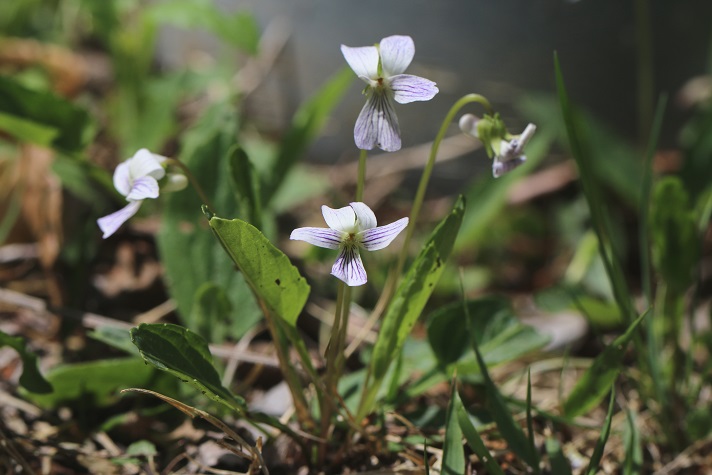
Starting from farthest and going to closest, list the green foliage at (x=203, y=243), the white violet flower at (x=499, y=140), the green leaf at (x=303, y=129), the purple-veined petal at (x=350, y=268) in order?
the green leaf at (x=303, y=129)
the green foliage at (x=203, y=243)
the white violet flower at (x=499, y=140)
the purple-veined petal at (x=350, y=268)

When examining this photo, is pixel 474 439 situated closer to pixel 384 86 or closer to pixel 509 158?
pixel 509 158

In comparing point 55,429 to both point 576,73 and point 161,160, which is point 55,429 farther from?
point 576,73

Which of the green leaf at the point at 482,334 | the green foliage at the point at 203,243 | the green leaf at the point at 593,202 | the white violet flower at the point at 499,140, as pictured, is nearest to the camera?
the white violet flower at the point at 499,140

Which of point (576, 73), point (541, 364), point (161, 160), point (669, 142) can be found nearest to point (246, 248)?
point (161, 160)

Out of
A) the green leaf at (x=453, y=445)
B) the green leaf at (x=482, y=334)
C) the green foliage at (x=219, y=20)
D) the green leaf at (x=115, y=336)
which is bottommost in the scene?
the green leaf at (x=453, y=445)

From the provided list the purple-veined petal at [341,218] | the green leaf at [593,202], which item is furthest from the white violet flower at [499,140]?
A: the purple-veined petal at [341,218]

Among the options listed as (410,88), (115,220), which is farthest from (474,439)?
(115,220)

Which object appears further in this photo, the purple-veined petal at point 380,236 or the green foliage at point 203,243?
the green foliage at point 203,243

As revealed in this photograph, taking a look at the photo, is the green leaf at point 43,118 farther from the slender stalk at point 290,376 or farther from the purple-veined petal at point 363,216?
the purple-veined petal at point 363,216
